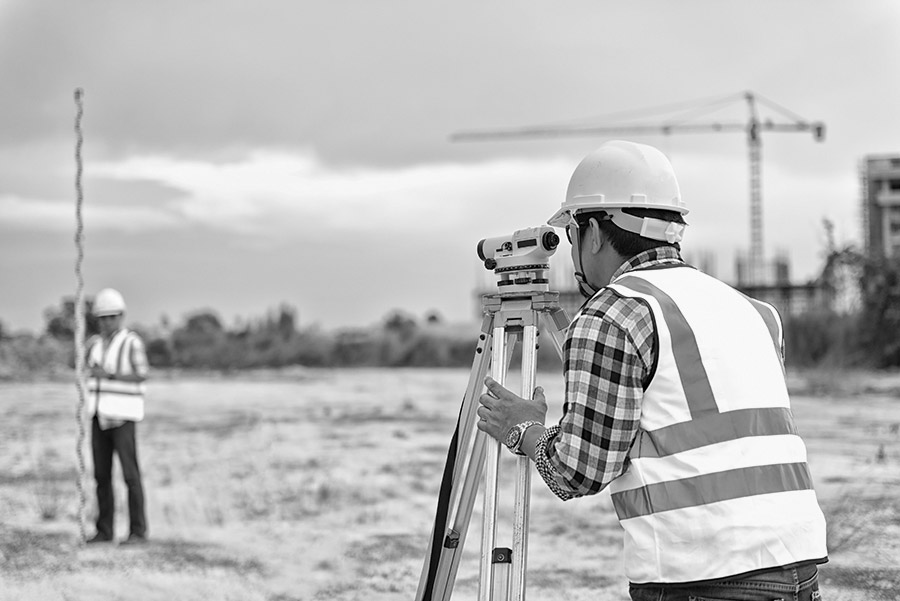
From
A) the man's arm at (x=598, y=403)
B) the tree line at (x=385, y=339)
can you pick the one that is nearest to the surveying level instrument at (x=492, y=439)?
the man's arm at (x=598, y=403)

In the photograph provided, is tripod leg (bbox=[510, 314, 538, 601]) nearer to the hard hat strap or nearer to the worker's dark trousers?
→ the hard hat strap

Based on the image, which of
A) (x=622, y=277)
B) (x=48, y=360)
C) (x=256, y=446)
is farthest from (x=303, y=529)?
(x=48, y=360)

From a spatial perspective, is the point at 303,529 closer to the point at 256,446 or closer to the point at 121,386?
the point at 121,386

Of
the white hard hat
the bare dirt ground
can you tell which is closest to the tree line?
the bare dirt ground

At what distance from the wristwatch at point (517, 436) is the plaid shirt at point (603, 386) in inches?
9.1

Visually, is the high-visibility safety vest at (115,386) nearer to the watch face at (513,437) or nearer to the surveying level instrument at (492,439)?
the surveying level instrument at (492,439)

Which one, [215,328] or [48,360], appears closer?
[48,360]

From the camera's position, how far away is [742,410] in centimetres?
194

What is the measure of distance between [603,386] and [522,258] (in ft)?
2.58

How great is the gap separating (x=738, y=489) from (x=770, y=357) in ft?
1.03

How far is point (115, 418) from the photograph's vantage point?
7082 millimetres

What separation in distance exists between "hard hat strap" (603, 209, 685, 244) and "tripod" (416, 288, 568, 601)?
0.48 meters

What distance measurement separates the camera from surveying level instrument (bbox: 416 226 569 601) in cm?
262

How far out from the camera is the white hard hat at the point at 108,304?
7359mm
